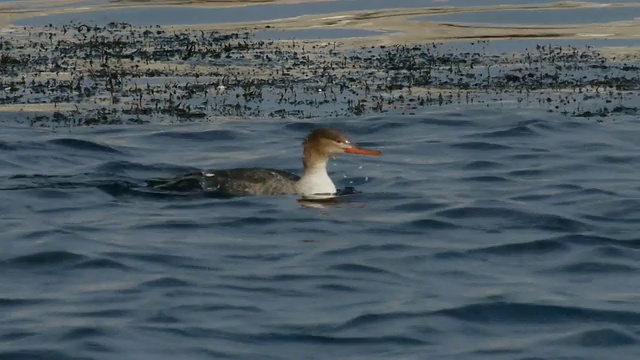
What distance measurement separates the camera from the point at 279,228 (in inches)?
540

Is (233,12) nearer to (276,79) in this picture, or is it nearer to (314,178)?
(276,79)

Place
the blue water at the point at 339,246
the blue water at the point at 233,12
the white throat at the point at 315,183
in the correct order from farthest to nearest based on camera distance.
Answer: the blue water at the point at 233,12, the white throat at the point at 315,183, the blue water at the point at 339,246

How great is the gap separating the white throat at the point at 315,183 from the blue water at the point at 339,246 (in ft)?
0.92

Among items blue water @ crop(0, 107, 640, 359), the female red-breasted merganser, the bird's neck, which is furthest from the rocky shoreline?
the bird's neck

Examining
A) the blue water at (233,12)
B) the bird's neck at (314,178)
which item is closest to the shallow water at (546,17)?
the blue water at (233,12)

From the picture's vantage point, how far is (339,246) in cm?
1297

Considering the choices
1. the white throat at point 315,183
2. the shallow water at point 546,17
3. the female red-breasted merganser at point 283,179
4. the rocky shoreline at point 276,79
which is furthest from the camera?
the shallow water at point 546,17

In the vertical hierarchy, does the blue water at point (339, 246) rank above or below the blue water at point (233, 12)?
below

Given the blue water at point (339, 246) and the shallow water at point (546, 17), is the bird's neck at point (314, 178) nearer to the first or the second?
the blue water at point (339, 246)

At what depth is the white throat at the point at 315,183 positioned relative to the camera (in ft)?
50.1

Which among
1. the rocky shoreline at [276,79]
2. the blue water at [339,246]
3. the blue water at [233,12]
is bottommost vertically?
the blue water at [339,246]

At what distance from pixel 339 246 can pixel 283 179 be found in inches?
95.9

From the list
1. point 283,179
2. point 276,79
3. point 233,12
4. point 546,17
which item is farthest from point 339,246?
point 233,12

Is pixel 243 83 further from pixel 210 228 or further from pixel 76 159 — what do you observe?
pixel 210 228
